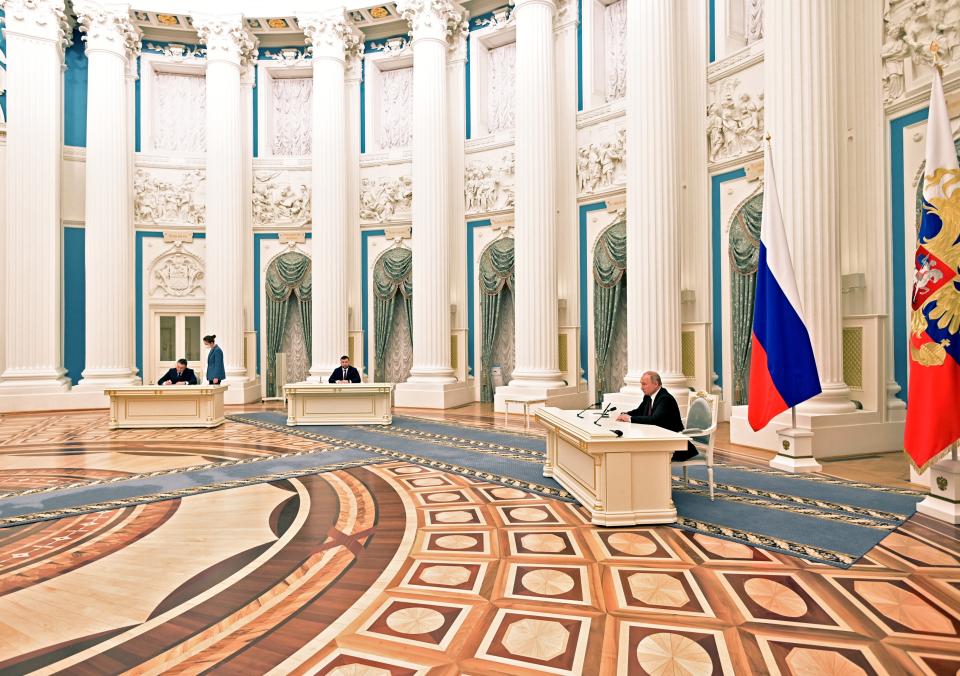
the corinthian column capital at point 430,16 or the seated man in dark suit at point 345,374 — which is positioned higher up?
the corinthian column capital at point 430,16

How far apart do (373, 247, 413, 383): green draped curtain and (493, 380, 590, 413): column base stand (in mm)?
→ 3831

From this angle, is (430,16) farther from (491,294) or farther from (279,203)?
(491,294)

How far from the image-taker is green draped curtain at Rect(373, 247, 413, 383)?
14352 millimetres

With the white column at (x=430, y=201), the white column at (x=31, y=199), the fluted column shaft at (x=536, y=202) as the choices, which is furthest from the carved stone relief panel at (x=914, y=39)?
the white column at (x=31, y=199)

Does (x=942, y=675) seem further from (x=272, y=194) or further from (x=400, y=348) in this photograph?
(x=272, y=194)

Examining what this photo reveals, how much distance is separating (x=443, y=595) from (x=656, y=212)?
738 centimetres

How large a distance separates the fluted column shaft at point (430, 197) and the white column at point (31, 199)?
7878 mm

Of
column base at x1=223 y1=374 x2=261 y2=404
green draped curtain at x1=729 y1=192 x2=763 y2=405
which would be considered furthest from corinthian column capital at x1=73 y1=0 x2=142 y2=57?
green draped curtain at x1=729 y1=192 x2=763 y2=405

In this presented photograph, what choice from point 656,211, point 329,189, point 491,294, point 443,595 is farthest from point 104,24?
point 443,595

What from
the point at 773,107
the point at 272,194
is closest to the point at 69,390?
the point at 272,194

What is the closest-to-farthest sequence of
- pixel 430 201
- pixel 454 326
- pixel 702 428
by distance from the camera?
pixel 702 428, pixel 430 201, pixel 454 326

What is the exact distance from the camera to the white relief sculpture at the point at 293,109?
15.6 meters

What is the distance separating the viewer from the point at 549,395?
1097 cm

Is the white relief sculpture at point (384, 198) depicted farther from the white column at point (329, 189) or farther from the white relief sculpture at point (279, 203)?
the white relief sculpture at point (279, 203)
